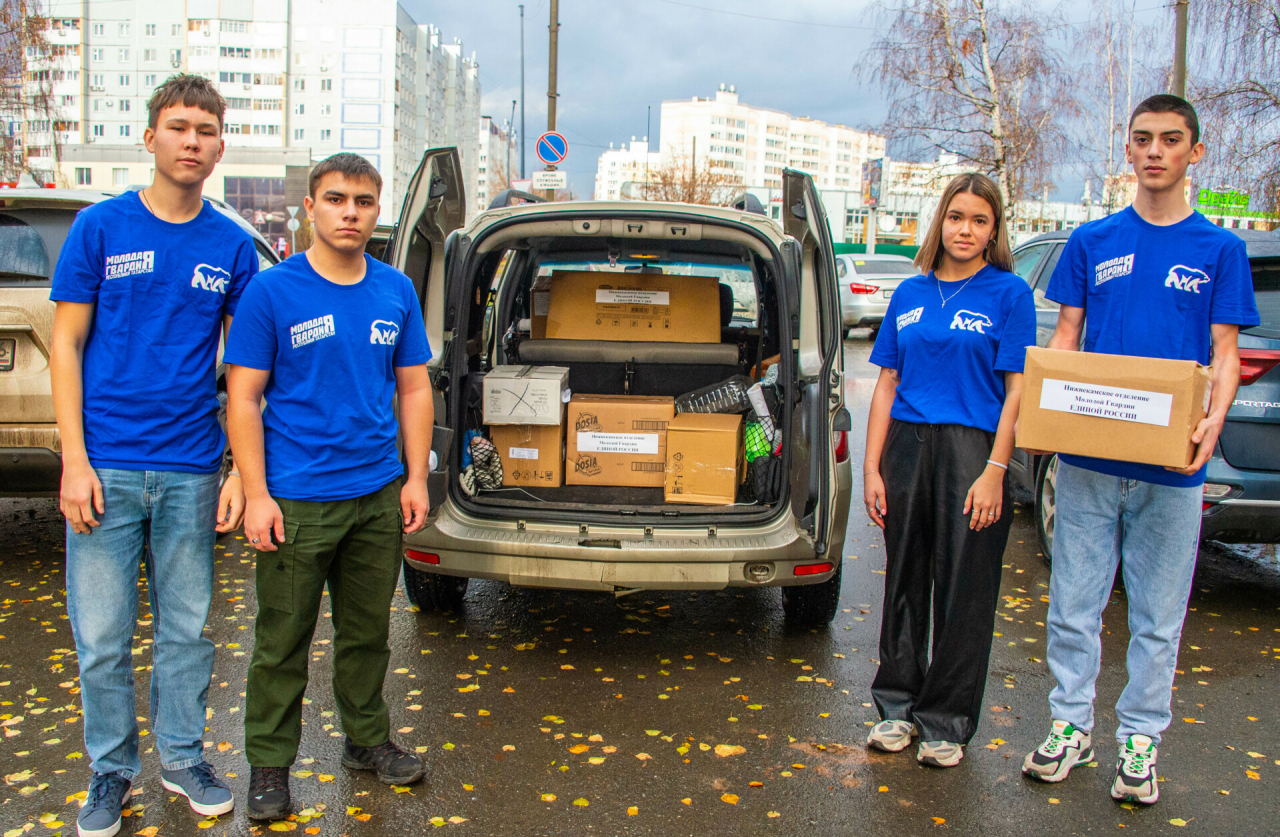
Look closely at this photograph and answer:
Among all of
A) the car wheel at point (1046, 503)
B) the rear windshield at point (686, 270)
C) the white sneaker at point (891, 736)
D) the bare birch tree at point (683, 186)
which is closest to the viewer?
the white sneaker at point (891, 736)

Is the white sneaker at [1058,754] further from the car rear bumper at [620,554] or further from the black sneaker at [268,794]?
the black sneaker at [268,794]

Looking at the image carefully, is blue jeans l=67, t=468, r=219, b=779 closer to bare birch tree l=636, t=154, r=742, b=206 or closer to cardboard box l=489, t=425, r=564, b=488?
cardboard box l=489, t=425, r=564, b=488

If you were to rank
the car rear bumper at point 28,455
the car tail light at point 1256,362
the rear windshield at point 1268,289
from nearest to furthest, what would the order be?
the car tail light at point 1256,362 → the rear windshield at point 1268,289 → the car rear bumper at point 28,455

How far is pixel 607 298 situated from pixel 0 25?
23.9 m

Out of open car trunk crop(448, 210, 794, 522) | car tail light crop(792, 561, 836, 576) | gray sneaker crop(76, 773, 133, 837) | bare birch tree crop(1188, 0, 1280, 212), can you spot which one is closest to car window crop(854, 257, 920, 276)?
bare birch tree crop(1188, 0, 1280, 212)

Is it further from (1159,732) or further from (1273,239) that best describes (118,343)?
(1273,239)

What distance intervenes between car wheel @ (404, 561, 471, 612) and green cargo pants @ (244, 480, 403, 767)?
1344 mm

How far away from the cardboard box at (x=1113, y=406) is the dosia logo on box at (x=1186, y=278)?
27cm

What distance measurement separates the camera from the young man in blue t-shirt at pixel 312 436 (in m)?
2.81

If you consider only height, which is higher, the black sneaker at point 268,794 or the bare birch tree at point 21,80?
the bare birch tree at point 21,80

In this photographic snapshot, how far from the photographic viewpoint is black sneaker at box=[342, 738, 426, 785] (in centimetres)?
311

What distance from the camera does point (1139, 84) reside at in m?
32.2

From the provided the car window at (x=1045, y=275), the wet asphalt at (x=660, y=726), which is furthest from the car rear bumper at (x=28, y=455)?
the car window at (x=1045, y=275)

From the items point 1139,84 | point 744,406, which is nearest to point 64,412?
point 744,406
